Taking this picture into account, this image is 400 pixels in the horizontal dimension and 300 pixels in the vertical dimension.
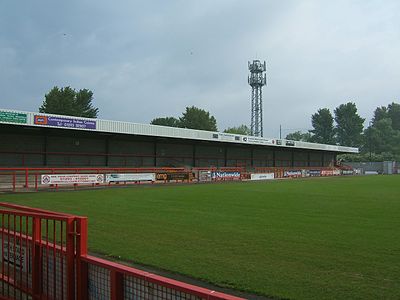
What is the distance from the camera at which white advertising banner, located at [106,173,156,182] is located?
33.8 metres

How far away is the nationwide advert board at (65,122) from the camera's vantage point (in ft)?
117

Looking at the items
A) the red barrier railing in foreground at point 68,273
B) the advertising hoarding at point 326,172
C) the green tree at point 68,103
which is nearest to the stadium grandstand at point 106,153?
the advertising hoarding at point 326,172

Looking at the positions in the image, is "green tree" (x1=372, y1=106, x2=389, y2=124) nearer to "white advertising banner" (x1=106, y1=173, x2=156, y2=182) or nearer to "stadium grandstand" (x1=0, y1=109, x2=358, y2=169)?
"stadium grandstand" (x1=0, y1=109, x2=358, y2=169)

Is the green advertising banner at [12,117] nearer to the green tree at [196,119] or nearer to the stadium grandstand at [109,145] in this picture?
the stadium grandstand at [109,145]

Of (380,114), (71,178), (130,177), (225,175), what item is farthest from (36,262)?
(380,114)

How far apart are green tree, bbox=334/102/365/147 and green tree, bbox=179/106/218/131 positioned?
A: 180 ft

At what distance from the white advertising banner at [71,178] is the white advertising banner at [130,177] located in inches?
36.7

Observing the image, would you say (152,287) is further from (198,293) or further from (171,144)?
(171,144)

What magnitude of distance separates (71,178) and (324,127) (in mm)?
130985

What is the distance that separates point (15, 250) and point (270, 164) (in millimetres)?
68057

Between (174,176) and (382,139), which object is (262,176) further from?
(382,139)

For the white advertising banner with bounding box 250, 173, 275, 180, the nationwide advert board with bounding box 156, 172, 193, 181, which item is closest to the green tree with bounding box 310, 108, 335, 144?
the white advertising banner with bounding box 250, 173, 275, 180

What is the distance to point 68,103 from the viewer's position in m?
91.9

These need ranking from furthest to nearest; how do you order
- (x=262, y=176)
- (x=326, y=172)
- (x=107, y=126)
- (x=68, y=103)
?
(x=68, y=103) < (x=326, y=172) < (x=262, y=176) < (x=107, y=126)
